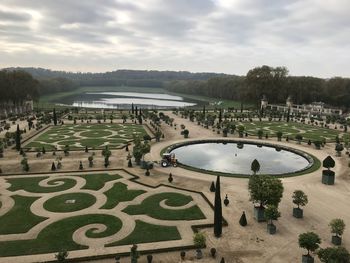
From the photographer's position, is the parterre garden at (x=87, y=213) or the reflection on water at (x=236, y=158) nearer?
the parterre garden at (x=87, y=213)

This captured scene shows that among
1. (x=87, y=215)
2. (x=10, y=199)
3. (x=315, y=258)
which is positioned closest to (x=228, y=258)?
(x=315, y=258)

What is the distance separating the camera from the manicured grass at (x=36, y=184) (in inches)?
1571

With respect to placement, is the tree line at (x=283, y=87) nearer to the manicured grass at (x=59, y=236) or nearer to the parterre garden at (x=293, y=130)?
the parterre garden at (x=293, y=130)

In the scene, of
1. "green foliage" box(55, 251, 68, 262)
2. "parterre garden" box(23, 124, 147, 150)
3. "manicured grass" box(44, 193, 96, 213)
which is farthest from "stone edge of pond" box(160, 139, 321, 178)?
"green foliage" box(55, 251, 68, 262)

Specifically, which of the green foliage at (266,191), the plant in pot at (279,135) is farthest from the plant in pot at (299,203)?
the plant in pot at (279,135)

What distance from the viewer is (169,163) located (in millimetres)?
50875

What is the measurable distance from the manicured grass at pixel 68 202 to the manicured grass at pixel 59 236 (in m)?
2.43

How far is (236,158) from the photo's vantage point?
58.7 m

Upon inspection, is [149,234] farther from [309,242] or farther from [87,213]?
[309,242]

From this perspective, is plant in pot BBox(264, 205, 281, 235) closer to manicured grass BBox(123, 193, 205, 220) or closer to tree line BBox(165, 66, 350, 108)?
manicured grass BBox(123, 193, 205, 220)

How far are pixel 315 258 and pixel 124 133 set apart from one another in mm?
58054

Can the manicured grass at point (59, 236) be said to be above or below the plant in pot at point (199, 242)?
below

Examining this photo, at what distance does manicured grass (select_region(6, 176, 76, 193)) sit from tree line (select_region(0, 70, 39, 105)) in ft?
268

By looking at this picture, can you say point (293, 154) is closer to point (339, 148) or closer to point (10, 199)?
point (339, 148)
